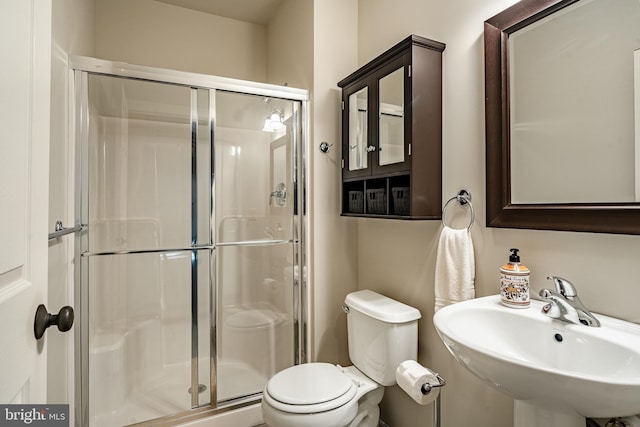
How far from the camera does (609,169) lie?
3.10 ft

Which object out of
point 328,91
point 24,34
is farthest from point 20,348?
point 328,91

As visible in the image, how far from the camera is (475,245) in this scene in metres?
1.33

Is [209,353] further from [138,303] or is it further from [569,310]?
[569,310]

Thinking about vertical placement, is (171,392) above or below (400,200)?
below

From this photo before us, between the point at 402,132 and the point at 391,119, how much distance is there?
4.7 inches

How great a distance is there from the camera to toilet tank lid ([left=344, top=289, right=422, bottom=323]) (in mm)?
1492

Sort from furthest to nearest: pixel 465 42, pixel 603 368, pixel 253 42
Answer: pixel 253 42
pixel 465 42
pixel 603 368

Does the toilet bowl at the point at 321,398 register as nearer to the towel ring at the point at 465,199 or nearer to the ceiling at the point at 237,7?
the towel ring at the point at 465,199

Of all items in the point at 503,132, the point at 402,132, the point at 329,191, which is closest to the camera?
the point at 503,132

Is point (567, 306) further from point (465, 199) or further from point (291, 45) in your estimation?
point (291, 45)

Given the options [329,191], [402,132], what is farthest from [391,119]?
[329,191]

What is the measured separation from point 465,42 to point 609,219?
871mm

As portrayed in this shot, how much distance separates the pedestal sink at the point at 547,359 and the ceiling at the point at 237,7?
7.96ft

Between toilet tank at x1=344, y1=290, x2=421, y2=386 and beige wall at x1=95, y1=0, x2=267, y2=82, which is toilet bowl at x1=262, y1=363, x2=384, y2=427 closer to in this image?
toilet tank at x1=344, y1=290, x2=421, y2=386
